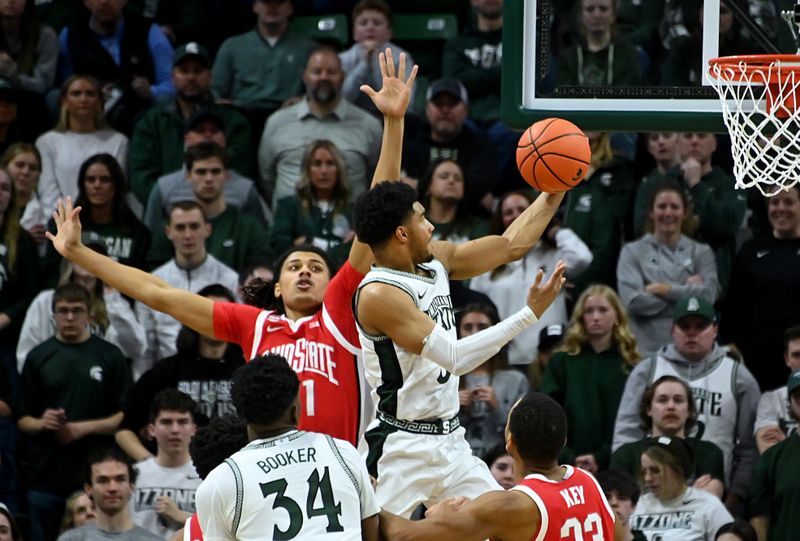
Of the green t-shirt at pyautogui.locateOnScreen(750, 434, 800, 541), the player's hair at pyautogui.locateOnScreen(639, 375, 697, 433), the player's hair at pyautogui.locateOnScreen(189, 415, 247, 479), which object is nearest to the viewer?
the player's hair at pyautogui.locateOnScreen(189, 415, 247, 479)

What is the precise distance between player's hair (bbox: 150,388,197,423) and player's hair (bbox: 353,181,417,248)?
3.18 m

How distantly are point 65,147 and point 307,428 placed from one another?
205 inches

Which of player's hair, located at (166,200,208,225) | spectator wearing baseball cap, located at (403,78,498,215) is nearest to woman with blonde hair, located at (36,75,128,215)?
player's hair, located at (166,200,208,225)

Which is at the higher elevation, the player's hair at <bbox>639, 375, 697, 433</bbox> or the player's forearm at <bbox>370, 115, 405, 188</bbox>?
the player's forearm at <bbox>370, 115, 405, 188</bbox>

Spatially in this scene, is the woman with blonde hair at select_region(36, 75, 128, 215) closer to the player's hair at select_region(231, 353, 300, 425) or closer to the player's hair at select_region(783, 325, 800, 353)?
the player's hair at select_region(783, 325, 800, 353)

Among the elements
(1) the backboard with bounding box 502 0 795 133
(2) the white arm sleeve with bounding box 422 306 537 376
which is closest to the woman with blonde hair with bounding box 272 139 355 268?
(1) the backboard with bounding box 502 0 795 133

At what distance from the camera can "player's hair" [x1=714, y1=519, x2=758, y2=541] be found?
352 inches

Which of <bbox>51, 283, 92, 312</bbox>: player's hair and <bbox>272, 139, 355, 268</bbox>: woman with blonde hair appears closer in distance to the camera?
<bbox>51, 283, 92, 312</bbox>: player's hair

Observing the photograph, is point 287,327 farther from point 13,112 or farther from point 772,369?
point 13,112

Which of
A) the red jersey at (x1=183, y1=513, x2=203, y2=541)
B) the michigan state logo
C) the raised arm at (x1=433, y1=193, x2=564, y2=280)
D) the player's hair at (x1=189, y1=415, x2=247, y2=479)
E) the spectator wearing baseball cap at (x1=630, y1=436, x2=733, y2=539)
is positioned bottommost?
the spectator wearing baseball cap at (x1=630, y1=436, x2=733, y2=539)

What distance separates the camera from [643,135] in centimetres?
1147

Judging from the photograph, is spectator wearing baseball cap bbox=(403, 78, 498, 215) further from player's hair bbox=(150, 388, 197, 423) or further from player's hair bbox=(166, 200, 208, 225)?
player's hair bbox=(150, 388, 197, 423)

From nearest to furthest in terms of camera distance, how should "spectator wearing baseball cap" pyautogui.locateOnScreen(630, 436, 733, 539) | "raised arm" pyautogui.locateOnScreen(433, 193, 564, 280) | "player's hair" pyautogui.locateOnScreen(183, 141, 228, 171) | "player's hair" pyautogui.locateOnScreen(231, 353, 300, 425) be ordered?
1. "player's hair" pyautogui.locateOnScreen(231, 353, 300, 425)
2. "raised arm" pyautogui.locateOnScreen(433, 193, 564, 280)
3. "spectator wearing baseball cap" pyautogui.locateOnScreen(630, 436, 733, 539)
4. "player's hair" pyautogui.locateOnScreen(183, 141, 228, 171)

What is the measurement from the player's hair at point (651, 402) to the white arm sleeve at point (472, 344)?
3.38 m
